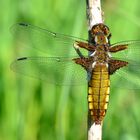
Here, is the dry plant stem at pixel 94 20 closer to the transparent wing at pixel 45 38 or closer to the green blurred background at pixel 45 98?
the transparent wing at pixel 45 38

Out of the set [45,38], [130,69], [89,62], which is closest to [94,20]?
[89,62]

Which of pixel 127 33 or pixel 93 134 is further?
pixel 127 33

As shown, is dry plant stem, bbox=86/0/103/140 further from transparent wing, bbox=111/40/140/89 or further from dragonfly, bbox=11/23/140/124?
transparent wing, bbox=111/40/140/89

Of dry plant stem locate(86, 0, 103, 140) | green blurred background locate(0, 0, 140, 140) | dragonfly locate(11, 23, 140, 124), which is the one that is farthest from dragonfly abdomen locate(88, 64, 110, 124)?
green blurred background locate(0, 0, 140, 140)

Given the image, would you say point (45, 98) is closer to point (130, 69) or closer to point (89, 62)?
point (130, 69)

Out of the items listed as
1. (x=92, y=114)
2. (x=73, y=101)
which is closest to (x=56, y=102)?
(x=73, y=101)

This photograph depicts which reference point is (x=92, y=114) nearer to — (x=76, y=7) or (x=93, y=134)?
(x=93, y=134)
